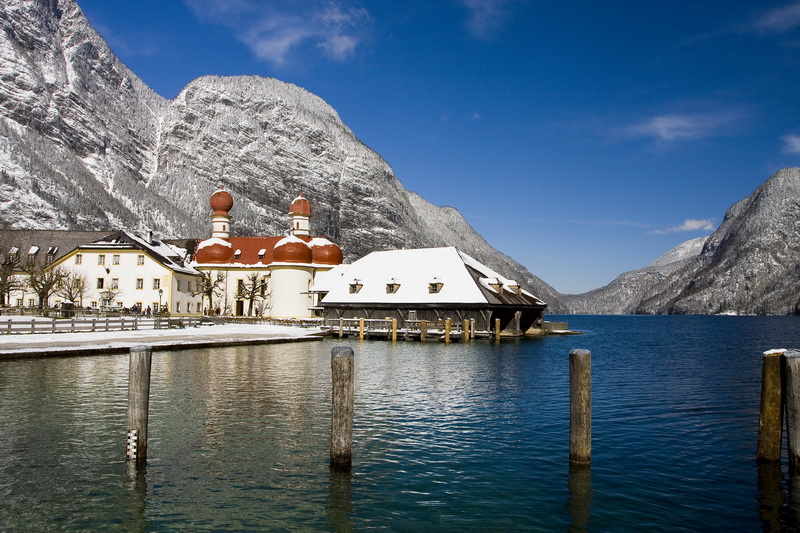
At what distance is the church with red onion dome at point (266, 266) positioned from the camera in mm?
86375

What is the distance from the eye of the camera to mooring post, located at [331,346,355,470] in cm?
1280

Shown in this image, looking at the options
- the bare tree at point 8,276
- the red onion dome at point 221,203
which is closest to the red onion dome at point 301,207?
the red onion dome at point 221,203

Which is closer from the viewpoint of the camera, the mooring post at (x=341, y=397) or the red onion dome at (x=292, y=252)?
the mooring post at (x=341, y=397)

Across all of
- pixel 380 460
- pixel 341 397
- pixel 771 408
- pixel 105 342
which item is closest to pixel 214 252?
pixel 105 342

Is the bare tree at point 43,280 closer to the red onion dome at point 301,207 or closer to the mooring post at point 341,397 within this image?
the red onion dome at point 301,207

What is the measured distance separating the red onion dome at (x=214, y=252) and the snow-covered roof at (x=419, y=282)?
86.8 feet

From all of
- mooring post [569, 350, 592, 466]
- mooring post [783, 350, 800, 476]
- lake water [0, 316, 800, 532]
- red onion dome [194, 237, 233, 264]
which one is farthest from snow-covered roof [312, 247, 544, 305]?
mooring post [783, 350, 800, 476]

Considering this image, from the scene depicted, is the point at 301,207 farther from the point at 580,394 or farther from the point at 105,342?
the point at 580,394

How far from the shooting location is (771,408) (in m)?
14.1

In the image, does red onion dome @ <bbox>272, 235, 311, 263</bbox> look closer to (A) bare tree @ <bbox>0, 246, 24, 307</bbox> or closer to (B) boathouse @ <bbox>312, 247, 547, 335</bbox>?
(B) boathouse @ <bbox>312, 247, 547, 335</bbox>

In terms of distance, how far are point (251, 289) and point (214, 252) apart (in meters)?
8.39

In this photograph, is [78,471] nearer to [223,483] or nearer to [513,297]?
[223,483]

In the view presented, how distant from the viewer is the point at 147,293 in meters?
82.2

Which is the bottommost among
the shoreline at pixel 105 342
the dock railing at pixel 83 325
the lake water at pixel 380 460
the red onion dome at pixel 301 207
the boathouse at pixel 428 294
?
the lake water at pixel 380 460
